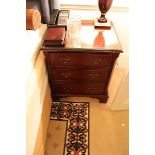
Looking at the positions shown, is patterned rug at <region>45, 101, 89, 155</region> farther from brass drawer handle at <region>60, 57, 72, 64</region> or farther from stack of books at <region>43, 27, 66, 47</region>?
stack of books at <region>43, 27, 66, 47</region>

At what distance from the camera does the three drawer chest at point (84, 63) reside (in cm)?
156

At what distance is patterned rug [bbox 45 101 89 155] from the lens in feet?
5.05

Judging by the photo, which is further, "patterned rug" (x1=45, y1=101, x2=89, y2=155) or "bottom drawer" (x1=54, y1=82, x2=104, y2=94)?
"bottom drawer" (x1=54, y1=82, x2=104, y2=94)

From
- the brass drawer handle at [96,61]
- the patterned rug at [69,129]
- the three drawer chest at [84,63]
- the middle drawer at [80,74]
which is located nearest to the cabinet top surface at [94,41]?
the three drawer chest at [84,63]

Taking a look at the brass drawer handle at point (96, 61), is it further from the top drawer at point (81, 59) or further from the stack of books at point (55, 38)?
the stack of books at point (55, 38)

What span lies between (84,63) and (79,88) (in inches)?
11.7

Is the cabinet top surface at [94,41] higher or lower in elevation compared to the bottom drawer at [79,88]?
higher

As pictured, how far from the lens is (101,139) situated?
63.9 inches

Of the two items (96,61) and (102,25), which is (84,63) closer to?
(96,61)

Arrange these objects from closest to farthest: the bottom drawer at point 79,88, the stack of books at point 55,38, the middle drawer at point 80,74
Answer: the stack of books at point 55,38 → the middle drawer at point 80,74 → the bottom drawer at point 79,88

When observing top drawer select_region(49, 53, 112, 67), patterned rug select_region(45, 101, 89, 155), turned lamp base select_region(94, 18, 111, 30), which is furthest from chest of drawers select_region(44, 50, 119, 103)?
turned lamp base select_region(94, 18, 111, 30)

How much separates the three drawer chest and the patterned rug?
0.41ft
